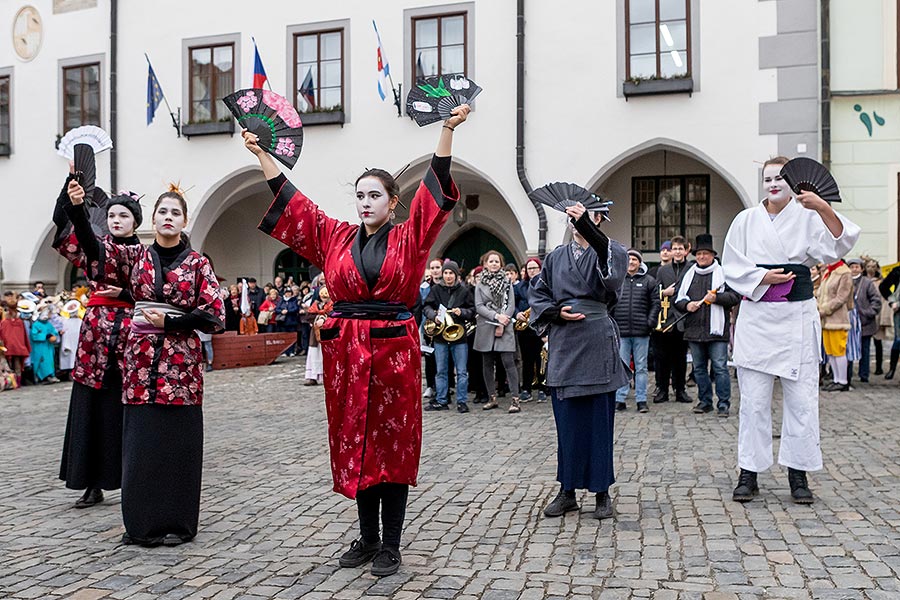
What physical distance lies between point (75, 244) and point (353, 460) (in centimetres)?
246

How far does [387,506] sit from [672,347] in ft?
24.1

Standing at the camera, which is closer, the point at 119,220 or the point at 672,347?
the point at 119,220

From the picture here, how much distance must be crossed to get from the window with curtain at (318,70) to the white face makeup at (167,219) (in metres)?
13.2

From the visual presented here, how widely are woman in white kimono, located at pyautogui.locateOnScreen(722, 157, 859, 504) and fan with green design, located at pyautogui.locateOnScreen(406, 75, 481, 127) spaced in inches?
90.8

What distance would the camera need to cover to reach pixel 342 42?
717 inches

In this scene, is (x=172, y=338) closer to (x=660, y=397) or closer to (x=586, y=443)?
(x=586, y=443)

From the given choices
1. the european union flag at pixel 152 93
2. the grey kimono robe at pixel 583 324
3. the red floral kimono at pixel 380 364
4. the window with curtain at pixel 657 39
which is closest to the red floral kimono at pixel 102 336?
the red floral kimono at pixel 380 364

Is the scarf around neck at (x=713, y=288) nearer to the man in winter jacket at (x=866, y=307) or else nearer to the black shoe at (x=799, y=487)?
the man in winter jacket at (x=866, y=307)

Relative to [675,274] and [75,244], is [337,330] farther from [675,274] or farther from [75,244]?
[675,274]

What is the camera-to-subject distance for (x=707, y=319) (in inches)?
404

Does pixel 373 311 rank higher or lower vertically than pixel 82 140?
lower

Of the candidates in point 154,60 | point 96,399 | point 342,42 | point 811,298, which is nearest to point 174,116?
point 154,60

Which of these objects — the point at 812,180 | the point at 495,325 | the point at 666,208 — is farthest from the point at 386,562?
the point at 666,208

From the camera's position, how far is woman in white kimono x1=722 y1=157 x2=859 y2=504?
5.77 m
